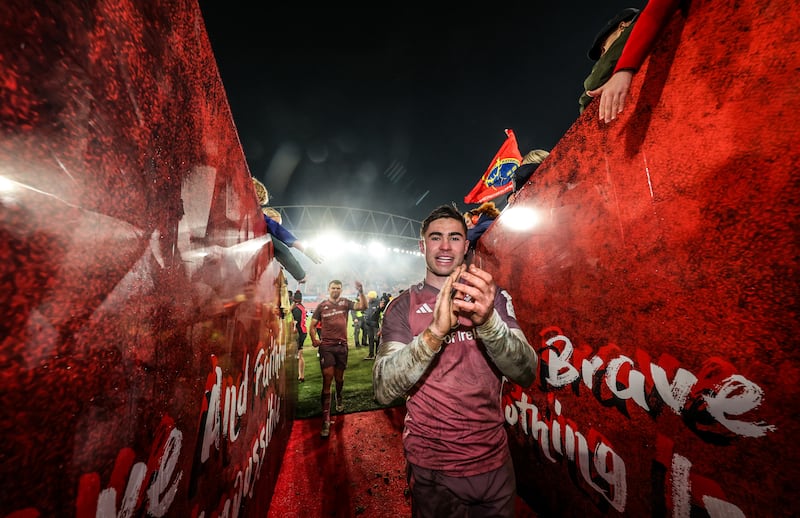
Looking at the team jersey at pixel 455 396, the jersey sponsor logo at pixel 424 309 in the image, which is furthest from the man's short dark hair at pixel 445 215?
the team jersey at pixel 455 396

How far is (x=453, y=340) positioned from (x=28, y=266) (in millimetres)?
1963

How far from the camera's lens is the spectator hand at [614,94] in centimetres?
178

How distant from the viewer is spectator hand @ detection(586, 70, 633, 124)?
5.84ft

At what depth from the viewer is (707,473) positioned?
4.63 ft

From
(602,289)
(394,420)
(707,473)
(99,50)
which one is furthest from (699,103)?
(394,420)

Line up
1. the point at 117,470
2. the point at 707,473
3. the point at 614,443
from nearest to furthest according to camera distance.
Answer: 1. the point at 117,470
2. the point at 707,473
3. the point at 614,443

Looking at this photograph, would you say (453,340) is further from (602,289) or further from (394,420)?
(394,420)

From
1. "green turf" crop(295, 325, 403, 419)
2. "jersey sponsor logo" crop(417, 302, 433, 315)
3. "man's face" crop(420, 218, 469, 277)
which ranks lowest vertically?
"green turf" crop(295, 325, 403, 419)

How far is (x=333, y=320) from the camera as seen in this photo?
5695 millimetres

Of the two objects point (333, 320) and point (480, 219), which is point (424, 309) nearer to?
point (480, 219)

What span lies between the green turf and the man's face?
295 cm

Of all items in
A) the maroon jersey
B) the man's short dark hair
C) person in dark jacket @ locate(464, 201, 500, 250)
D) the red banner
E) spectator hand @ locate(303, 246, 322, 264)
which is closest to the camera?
the man's short dark hair

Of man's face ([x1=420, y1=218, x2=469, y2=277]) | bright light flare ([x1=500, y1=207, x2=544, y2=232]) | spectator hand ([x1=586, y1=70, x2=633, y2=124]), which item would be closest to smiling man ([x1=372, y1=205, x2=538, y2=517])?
man's face ([x1=420, y1=218, x2=469, y2=277])

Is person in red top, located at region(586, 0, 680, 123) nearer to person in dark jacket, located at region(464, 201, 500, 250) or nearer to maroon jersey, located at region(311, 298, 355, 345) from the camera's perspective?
person in dark jacket, located at region(464, 201, 500, 250)
